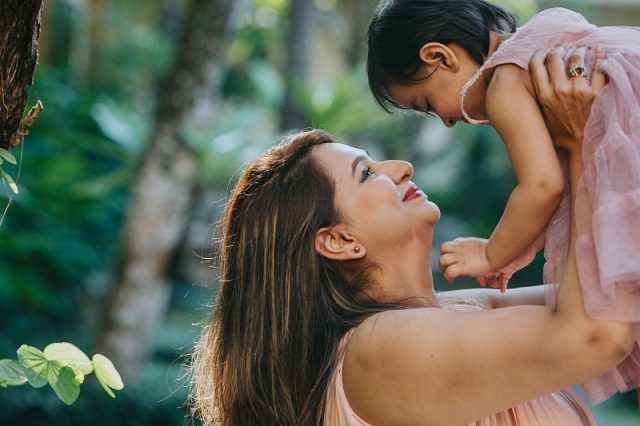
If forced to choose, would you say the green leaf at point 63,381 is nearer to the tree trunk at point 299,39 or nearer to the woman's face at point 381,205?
the woman's face at point 381,205

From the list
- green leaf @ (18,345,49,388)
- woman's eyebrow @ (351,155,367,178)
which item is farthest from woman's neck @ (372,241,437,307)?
green leaf @ (18,345,49,388)

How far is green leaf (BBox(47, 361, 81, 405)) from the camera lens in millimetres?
1594

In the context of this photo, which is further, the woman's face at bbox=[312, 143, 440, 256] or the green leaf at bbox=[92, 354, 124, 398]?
the woman's face at bbox=[312, 143, 440, 256]

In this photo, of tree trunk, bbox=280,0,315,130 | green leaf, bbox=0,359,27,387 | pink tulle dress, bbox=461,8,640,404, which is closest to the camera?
green leaf, bbox=0,359,27,387

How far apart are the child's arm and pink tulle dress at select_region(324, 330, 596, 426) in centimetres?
33

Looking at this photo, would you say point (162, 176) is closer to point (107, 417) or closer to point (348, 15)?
point (107, 417)

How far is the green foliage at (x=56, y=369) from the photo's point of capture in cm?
159

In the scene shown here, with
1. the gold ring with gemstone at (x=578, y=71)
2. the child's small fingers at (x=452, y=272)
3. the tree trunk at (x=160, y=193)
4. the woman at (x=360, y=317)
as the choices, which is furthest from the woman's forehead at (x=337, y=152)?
the tree trunk at (x=160, y=193)

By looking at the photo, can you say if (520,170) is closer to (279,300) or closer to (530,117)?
(530,117)

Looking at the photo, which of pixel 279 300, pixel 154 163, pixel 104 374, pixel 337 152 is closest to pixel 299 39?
pixel 154 163

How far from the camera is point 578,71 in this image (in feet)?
6.25

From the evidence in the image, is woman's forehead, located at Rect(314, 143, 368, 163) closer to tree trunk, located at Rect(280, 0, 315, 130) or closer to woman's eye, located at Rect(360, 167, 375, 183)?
woman's eye, located at Rect(360, 167, 375, 183)

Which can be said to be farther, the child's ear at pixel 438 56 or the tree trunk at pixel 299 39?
the tree trunk at pixel 299 39

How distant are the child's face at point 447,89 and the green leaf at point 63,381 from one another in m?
1.19
